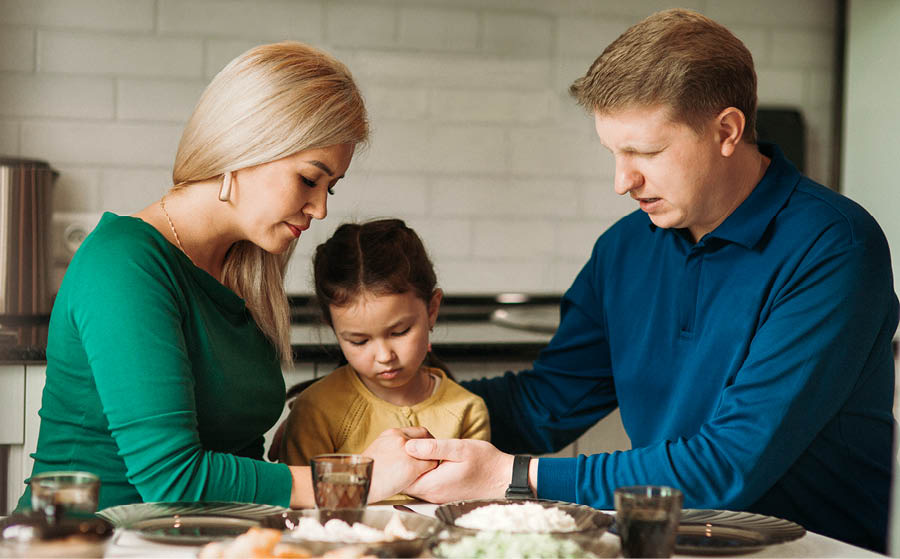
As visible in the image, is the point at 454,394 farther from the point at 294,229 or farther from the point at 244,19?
the point at 244,19

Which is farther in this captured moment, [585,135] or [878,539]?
[585,135]

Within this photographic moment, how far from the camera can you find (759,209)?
1.67m

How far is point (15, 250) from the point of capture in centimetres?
311

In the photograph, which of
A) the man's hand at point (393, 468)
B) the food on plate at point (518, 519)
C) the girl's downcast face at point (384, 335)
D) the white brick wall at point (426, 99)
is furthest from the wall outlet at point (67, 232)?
the food on plate at point (518, 519)

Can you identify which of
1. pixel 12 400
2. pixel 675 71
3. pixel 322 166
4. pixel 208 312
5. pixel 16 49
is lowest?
pixel 12 400

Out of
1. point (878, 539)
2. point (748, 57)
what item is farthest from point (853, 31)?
point (878, 539)

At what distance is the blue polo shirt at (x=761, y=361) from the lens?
1.48m

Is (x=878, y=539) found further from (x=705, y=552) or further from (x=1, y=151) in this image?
(x=1, y=151)

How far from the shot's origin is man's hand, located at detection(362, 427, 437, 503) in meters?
1.47

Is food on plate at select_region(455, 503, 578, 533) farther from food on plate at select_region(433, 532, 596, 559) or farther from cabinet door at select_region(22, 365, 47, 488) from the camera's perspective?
cabinet door at select_region(22, 365, 47, 488)

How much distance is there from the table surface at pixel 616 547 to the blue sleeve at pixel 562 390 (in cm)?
78

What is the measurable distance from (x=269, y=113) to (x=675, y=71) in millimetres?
628

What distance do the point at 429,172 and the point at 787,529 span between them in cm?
256

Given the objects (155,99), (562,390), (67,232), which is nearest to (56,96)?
(155,99)
